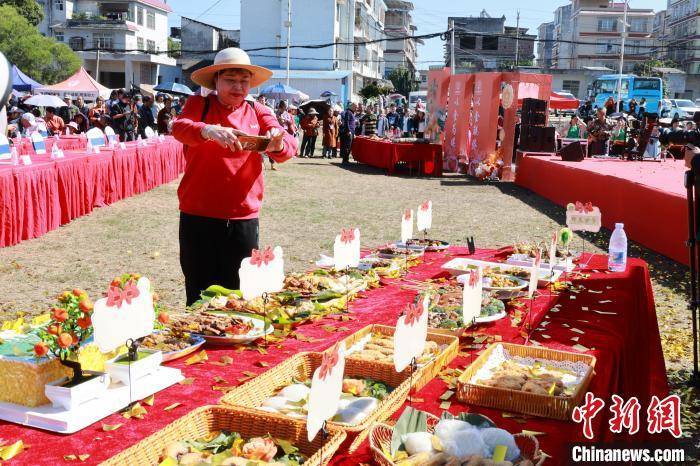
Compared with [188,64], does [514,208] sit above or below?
below

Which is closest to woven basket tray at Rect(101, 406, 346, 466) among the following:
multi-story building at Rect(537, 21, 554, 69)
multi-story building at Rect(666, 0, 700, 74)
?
multi-story building at Rect(666, 0, 700, 74)

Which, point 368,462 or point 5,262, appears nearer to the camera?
point 368,462

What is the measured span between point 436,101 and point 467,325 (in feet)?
53.0

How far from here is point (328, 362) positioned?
158cm

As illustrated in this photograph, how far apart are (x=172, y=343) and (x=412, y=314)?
0.86 m

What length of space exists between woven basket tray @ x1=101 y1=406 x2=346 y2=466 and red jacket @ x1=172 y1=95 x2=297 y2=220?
1697 millimetres

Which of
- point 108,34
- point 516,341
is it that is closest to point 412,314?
point 516,341

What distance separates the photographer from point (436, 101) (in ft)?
59.6

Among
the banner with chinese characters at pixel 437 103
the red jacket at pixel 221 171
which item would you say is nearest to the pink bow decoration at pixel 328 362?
the red jacket at pixel 221 171

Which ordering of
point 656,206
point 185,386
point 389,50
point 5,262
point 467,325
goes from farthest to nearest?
point 389,50 < point 656,206 < point 5,262 < point 467,325 < point 185,386

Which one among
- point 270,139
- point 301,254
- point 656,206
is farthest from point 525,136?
point 270,139

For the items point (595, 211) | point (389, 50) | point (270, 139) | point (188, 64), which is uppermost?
point (389, 50)

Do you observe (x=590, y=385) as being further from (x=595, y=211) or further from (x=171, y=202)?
(x=171, y=202)

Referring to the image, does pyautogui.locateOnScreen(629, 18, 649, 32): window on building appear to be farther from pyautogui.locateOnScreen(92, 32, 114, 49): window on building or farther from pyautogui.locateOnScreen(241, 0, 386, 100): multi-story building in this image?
pyautogui.locateOnScreen(92, 32, 114, 49): window on building
